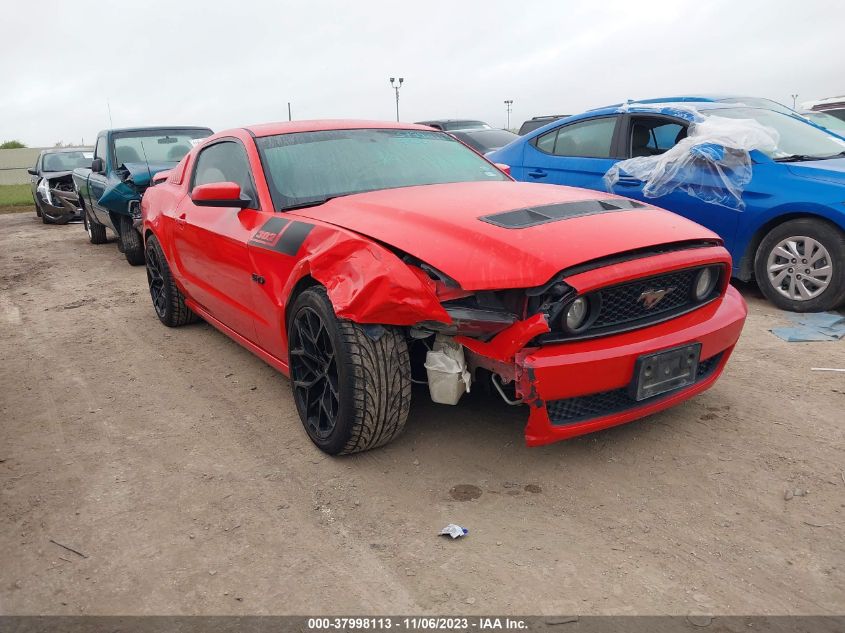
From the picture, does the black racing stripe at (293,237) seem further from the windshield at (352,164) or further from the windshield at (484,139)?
the windshield at (484,139)

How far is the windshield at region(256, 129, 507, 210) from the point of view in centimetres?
344

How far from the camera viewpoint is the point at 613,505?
2.51m

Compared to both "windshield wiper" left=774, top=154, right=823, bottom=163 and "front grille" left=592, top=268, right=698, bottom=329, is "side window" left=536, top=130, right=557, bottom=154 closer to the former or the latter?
"windshield wiper" left=774, top=154, right=823, bottom=163

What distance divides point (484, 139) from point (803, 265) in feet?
24.3

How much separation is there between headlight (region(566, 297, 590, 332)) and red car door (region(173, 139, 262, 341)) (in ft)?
5.58

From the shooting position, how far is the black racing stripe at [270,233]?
3.14 metres

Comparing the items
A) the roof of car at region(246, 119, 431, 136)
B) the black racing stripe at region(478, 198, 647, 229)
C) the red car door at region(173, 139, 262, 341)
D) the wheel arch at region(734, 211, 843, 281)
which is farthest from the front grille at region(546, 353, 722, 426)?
the wheel arch at region(734, 211, 843, 281)

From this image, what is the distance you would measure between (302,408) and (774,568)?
6.58 feet

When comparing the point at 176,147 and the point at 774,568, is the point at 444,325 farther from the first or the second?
the point at 176,147

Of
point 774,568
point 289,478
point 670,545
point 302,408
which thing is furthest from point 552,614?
point 302,408

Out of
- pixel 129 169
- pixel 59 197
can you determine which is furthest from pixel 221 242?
pixel 59 197

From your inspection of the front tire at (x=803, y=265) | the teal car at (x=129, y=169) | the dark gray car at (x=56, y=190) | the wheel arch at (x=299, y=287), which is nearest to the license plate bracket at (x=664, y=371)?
the wheel arch at (x=299, y=287)

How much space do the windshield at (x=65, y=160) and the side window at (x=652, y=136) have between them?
1256 cm

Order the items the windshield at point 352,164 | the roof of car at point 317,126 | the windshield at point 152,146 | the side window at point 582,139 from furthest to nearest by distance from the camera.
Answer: the windshield at point 152,146
the side window at point 582,139
the roof of car at point 317,126
the windshield at point 352,164
